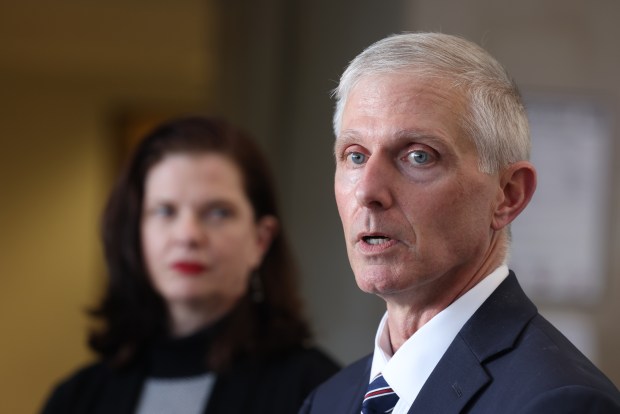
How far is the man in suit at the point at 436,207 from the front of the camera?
150cm

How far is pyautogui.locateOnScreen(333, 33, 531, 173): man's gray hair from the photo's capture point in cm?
153

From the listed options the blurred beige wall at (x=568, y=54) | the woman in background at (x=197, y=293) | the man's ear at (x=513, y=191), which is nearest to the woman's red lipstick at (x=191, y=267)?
the woman in background at (x=197, y=293)

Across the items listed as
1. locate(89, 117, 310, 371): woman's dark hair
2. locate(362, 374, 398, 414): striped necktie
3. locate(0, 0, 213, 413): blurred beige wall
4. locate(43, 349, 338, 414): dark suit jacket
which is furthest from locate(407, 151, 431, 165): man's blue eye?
locate(0, 0, 213, 413): blurred beige wall

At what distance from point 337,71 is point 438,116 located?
270 cm

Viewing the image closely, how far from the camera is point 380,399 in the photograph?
5.16 feet

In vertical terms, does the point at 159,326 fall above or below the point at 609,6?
below

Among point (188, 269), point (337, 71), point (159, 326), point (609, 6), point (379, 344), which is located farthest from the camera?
point (337, 71)

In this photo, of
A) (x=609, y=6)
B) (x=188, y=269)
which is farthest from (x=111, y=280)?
(x=609, y=6)

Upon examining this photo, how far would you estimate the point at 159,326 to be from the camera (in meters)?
2.80

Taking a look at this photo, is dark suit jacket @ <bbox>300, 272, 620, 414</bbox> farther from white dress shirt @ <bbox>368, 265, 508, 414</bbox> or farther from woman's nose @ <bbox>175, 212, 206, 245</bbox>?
woman's nose @ <bbox>175, 212, 206, 245</bbox>

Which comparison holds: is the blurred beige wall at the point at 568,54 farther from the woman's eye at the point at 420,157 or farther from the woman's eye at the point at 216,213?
the woman's eye at the point at 420,157

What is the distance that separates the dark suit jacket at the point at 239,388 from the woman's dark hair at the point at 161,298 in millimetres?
39

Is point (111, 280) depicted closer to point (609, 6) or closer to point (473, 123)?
point (473, 123)

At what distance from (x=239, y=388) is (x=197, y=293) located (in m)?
0.26
